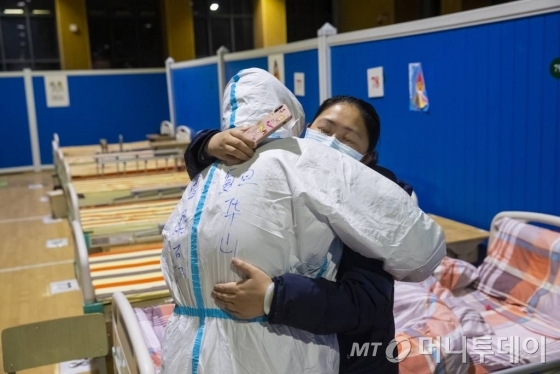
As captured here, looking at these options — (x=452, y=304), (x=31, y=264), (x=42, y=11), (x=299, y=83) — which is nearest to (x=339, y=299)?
(x=452, y=304)

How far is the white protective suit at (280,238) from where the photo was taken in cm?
95

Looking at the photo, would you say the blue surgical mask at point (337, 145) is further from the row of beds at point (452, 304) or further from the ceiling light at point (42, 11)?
the ceiling light at point (42, 11)

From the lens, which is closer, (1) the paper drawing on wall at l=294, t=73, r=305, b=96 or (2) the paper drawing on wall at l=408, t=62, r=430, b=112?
(2) the paper drawing on wall at l=408, t=62, r=430, b=112

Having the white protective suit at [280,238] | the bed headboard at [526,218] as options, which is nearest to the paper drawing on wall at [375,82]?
the bed headboard at [526,218]

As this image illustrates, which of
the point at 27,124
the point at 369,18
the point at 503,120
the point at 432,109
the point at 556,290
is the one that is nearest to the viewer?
the point at 556,290

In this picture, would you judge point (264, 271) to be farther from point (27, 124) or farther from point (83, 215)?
point (27, 124)

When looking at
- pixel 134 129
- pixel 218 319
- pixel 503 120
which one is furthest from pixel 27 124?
pixel 218 319

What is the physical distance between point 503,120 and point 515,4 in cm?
45

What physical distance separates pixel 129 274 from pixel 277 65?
211cm

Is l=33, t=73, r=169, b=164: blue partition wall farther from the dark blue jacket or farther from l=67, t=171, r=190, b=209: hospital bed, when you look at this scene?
the dark blue jacket

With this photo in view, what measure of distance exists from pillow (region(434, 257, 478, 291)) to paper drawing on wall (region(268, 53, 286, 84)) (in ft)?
7.58

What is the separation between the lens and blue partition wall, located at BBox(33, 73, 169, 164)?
793 centimetres

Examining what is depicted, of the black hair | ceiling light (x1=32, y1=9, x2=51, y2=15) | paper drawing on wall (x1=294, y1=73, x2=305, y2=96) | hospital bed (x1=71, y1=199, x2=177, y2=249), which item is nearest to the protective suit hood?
the black hair

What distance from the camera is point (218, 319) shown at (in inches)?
38.6
